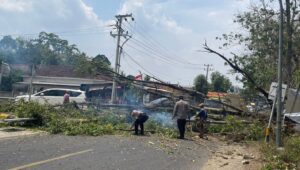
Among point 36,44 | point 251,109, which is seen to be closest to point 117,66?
point 251,109

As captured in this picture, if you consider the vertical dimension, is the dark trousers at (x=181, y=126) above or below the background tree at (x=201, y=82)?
below

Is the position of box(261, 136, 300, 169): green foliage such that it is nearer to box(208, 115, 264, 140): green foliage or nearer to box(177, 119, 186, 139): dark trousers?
box(177, 119, 186, 139): dark trousers

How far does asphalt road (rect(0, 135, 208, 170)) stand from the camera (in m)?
9.84

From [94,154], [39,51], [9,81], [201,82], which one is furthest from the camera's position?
[39,51]

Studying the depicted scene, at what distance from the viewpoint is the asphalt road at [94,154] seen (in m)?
9.84

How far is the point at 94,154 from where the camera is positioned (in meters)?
11.6

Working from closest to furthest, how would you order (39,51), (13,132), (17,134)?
(17,134)
(13,132)
(39,51)

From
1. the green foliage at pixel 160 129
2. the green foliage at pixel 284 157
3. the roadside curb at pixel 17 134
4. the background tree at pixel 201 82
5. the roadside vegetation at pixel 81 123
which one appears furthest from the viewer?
the background tree at pixel 201 82

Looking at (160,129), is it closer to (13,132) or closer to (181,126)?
(181,126)

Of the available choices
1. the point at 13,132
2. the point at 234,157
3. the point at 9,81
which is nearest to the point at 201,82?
the point at 9,81

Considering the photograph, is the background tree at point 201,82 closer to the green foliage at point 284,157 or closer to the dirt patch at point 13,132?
the dirt patch at point 13,132

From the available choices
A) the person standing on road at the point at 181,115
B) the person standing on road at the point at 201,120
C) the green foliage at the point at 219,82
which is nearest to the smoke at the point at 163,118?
the person standing on road at the point at 201,120

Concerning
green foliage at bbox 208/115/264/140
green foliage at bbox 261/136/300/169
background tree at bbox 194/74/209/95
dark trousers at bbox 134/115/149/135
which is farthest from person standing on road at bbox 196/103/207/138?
background tree at bbox 194/74/209/95

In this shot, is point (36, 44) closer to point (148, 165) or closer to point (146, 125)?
point (146, 125)
